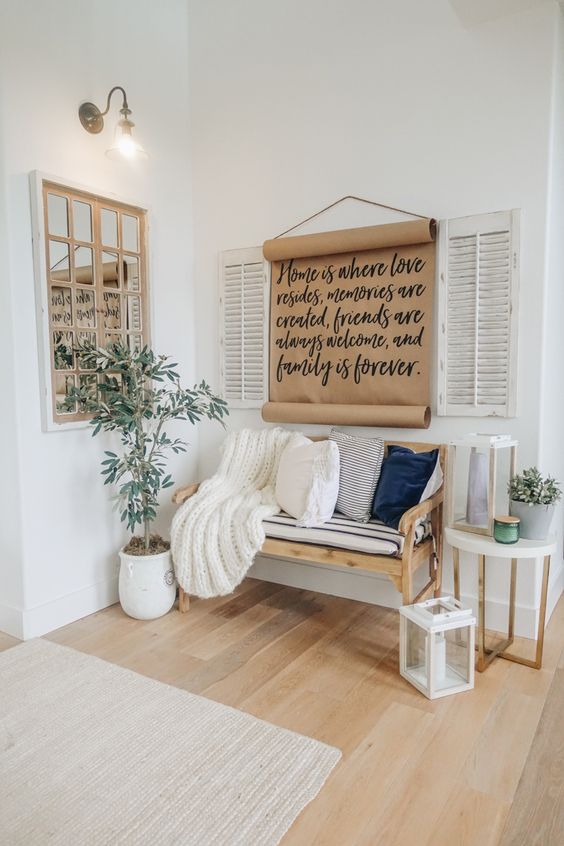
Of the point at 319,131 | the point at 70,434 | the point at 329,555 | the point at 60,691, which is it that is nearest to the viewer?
the point at 60,691

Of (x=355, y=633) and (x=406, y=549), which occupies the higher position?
(x=406, y=549)

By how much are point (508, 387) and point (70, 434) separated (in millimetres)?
2027

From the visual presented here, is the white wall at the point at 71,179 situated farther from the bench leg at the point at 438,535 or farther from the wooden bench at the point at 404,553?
the bench leg at the point at 438,535

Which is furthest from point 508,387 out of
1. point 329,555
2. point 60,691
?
point 60,691

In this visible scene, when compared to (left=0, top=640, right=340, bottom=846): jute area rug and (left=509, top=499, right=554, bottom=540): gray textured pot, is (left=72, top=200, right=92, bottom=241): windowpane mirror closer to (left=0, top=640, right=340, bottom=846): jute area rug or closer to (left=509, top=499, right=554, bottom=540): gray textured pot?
(left=0, top=640, right=340, bottom=846): jute area rug

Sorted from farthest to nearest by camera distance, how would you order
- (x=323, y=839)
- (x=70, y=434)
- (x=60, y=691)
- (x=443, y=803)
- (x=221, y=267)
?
(x=221, y=267) → (x=70, y=434) → (x=60, y=691) → (x=443, y=803) → (x=323, y=839)

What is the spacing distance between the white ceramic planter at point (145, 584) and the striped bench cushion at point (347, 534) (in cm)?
58

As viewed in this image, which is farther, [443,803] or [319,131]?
[319,131]

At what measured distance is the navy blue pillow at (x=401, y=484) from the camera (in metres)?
2.64

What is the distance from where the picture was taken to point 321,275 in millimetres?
3100

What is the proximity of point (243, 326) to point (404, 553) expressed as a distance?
1640 mm

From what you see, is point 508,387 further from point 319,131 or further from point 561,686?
point 319,131

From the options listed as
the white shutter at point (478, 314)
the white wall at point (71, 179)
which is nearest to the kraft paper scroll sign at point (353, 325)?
the white shutter at point (478, 314)

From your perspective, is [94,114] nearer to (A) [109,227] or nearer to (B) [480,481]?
(A) [109,227]
